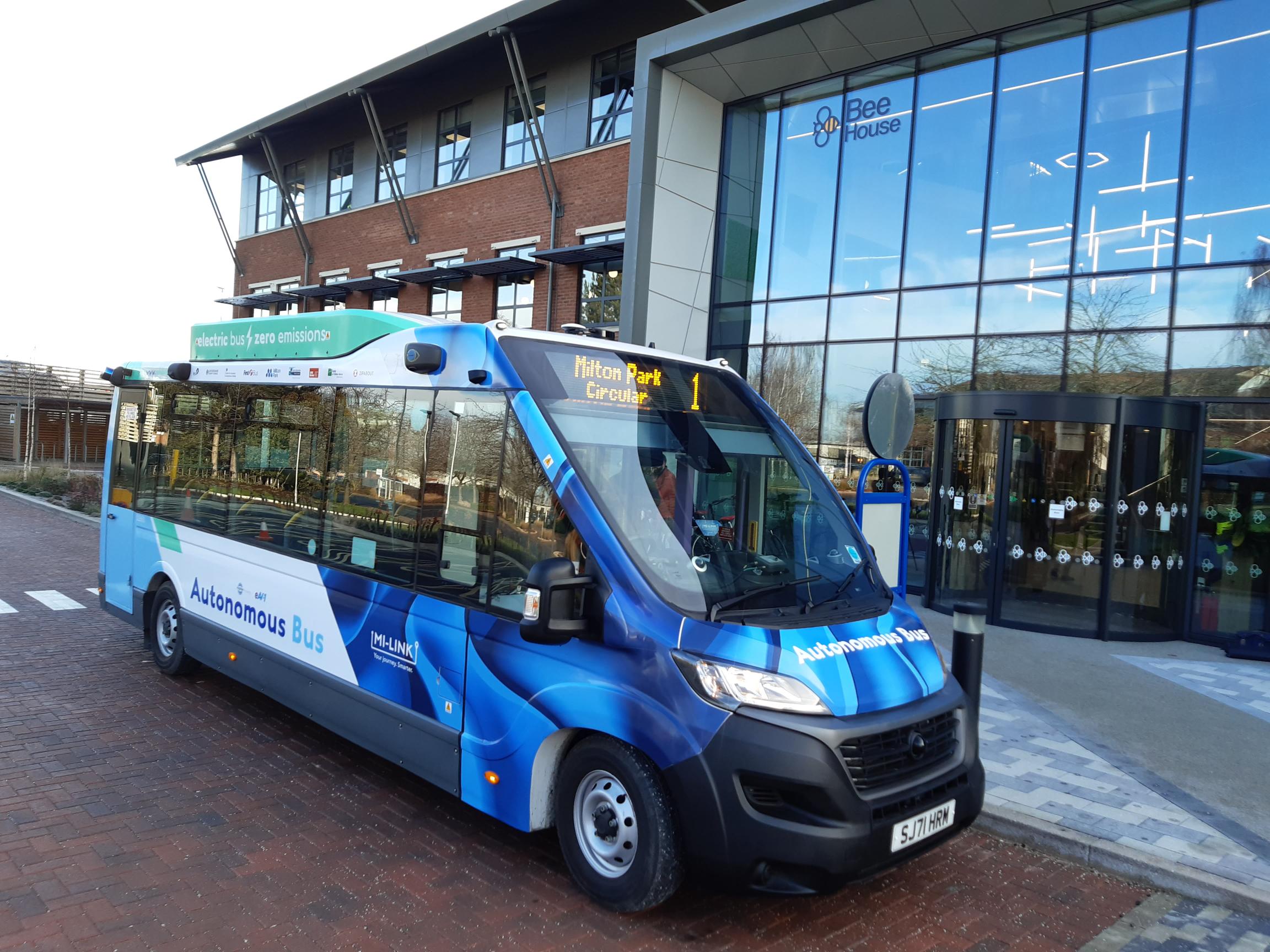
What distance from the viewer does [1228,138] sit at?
1128cm

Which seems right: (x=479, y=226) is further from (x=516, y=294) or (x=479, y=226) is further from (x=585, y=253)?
(x=585, y=253)

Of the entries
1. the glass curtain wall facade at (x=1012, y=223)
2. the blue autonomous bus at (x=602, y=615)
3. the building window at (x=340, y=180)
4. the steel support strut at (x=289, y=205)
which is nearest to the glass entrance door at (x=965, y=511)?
the glass curtain wall facade at (x=1012, y=223)

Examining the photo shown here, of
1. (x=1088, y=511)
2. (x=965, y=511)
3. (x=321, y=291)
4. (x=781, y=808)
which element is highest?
(x=321, y=291)

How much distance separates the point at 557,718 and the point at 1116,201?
11.5m

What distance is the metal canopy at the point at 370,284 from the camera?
2159 cm

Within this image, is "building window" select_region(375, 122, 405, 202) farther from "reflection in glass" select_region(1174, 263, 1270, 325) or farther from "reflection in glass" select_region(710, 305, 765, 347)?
"reflection in glass" select_region(1174, 263, 1270, 325)

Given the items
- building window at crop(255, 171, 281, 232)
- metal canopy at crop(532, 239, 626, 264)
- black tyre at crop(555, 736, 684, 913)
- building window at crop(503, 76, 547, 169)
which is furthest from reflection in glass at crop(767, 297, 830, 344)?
building window at crop(255, 171, 281, 232)

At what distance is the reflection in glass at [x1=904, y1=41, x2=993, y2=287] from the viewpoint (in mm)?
13148

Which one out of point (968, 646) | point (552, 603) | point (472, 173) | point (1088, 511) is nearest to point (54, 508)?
point (472, 173)

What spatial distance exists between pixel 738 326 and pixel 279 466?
35.9 feet

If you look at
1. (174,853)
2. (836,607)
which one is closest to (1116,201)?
(836,607)

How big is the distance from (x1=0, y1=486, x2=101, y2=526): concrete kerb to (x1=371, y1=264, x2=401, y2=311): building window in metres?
7.90

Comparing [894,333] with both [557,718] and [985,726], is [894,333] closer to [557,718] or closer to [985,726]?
[985,726]

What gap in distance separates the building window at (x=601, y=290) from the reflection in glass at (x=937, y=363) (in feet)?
18.8
